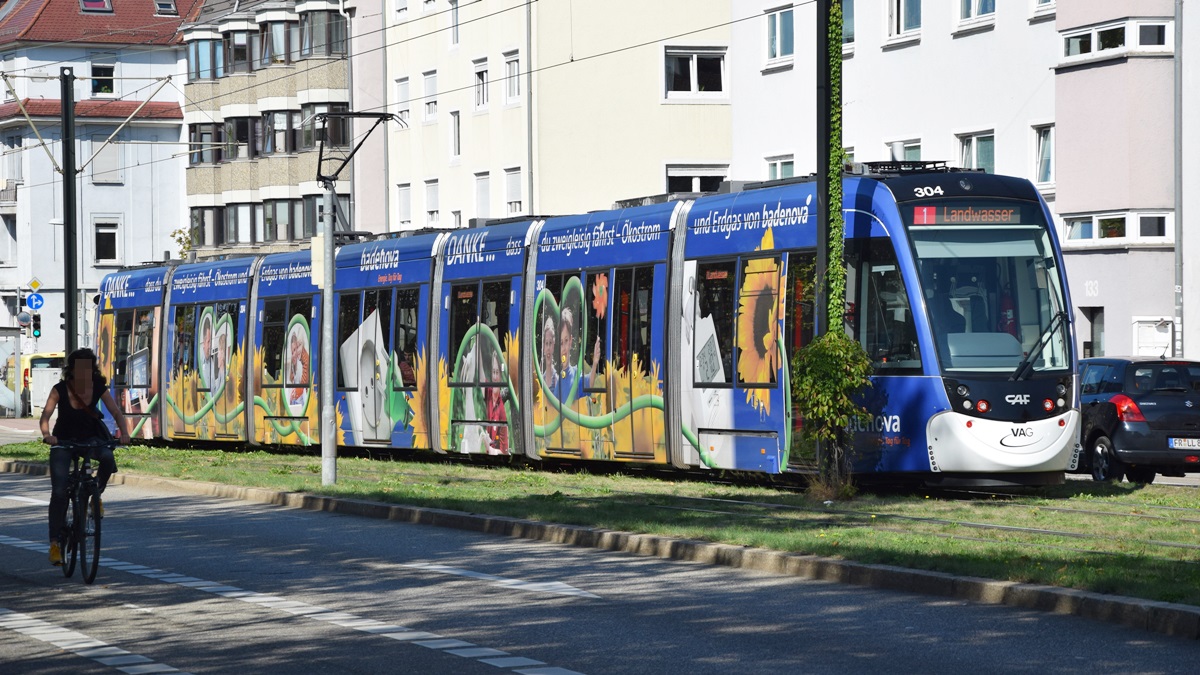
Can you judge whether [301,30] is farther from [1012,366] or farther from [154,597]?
[154,597]

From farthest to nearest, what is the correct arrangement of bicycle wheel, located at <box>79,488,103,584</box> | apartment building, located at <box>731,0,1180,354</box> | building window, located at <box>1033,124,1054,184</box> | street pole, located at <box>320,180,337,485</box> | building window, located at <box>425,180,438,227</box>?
building window, located at <box>425,180,438,227</box>
building window, located at <box>1033,124,1054,184</box>
apartment building, located at <box>731,0,1180,354</box>
street pole, located at <box>320,180,337,485</box>
bicycle wheel, located at <box>79,488,103,584</box>

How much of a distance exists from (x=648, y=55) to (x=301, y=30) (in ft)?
58.6

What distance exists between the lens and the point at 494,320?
2586 centimetres

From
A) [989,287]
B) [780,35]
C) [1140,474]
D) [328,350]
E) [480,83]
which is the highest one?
A: [480,83]

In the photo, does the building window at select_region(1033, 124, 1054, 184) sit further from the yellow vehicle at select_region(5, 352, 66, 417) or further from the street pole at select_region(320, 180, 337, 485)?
the yellow vehicle at select_region(5, 352, 66, 417)

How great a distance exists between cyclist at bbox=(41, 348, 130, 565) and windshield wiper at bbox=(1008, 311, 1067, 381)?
8.65 m

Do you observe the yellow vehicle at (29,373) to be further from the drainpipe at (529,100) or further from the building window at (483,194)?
the drainpipe at (529,100)

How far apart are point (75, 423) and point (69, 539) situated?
82cm

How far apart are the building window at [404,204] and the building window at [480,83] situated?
529 centimetres

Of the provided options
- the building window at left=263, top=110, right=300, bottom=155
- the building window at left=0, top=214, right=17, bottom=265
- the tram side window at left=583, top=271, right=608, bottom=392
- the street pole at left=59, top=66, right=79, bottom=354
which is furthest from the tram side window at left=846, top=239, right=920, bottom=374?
the building window at left=0, top=214, right=17, bottom=265

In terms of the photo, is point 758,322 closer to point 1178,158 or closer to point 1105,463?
point 1105,463

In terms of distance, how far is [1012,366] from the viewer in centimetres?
1870

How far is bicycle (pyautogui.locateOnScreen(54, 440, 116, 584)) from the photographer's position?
13281mm

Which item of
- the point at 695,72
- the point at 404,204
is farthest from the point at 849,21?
the point at 404,204
